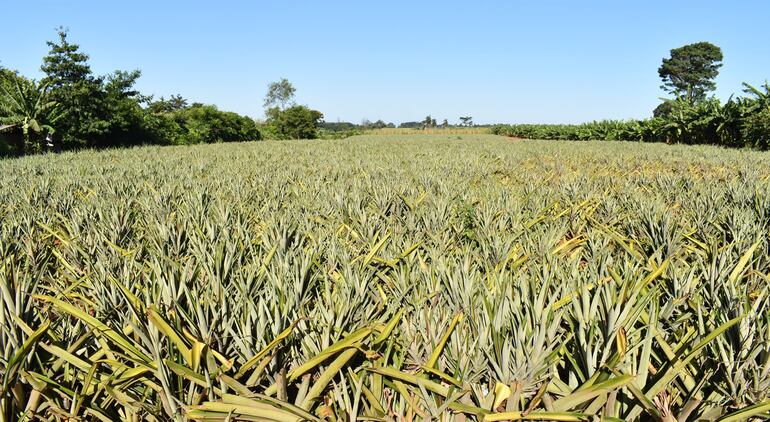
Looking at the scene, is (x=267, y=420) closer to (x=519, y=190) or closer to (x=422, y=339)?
(x=422, y=339)

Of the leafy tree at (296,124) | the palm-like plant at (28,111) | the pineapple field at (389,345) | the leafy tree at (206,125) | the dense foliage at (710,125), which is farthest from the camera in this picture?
the leafy tree at (296,124)

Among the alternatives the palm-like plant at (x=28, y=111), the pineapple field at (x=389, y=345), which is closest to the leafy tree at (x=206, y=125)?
the palm-like plant at (x=28, y=111)

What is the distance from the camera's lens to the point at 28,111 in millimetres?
20125

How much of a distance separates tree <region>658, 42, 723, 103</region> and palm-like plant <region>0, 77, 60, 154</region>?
7149cm

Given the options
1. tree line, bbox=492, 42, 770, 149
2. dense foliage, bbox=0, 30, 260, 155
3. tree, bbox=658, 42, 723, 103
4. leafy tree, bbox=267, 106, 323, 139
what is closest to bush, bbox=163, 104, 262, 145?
dense foliage, bbox=0, 30, 260, 155

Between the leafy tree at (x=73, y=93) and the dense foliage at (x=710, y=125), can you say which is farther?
the leafy tree at (x=73, y=93)

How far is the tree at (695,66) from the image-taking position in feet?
199

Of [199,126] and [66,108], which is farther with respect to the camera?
[199,126]

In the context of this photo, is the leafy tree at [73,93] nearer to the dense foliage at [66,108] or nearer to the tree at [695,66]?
the dense foliage at [66,108]

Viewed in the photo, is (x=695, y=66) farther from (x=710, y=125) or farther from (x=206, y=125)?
(x=206, y=125)

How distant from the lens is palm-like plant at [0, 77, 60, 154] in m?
19.7

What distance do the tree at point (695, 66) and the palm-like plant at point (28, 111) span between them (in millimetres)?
71493

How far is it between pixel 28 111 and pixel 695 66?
251 feet

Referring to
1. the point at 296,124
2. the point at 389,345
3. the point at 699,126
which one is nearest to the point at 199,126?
the point at 296,124
